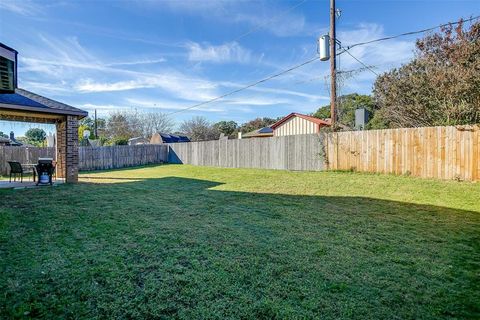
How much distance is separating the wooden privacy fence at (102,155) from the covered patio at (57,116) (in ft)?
16.0

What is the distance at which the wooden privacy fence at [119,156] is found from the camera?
16766 millimetres

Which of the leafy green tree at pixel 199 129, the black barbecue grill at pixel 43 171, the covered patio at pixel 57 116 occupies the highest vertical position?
the leafy green tree at pixel 199 129

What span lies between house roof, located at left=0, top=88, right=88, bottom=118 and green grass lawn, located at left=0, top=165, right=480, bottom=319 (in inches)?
145

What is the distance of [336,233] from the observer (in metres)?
4.02

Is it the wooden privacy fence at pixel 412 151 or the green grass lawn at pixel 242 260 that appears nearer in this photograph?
the green grass lawn at pixel 242 260

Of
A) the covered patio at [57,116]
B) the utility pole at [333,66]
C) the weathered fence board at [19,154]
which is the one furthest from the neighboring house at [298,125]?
the weathered fence board at [19,154]

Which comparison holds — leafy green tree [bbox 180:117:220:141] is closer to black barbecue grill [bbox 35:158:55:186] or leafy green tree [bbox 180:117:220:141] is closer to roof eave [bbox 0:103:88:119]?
roof eave [bbox 0:103:88:119]

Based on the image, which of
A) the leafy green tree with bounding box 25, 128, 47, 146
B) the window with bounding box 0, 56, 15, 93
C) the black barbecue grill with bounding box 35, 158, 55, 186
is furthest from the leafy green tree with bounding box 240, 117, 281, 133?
the window with bounding box 0, 56, 15, 93

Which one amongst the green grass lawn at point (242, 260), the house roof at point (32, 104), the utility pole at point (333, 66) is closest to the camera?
the green grass lawn at point (242, 260)

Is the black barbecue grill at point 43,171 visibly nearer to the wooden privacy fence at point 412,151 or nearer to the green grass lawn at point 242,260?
the green grass lawn at point 242,260

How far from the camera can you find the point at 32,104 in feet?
28.3

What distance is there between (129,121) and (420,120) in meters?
33.6

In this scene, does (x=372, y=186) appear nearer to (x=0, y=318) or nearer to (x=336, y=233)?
(x=336, y=233)

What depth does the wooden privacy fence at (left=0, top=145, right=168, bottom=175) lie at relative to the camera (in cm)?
1402
